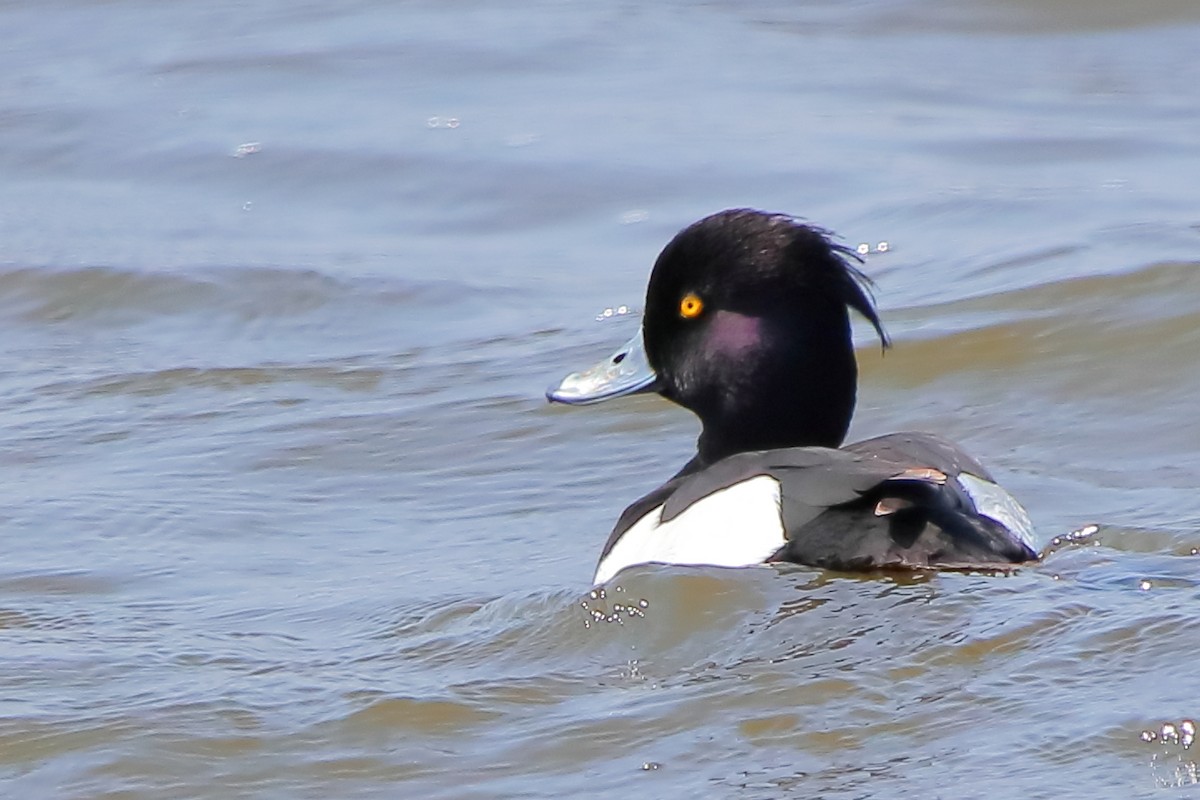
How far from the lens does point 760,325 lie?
5.84 m

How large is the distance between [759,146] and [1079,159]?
150cm

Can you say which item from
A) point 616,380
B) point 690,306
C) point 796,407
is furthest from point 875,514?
point 616,380

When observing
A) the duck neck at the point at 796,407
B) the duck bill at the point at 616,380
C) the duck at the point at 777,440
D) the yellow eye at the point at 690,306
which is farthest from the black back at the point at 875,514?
the duck bill at the point at 616,380

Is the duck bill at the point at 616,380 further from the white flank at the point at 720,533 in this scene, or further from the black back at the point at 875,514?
the black back at the point at 875,514

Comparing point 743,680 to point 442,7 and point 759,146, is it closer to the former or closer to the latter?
point 759,146

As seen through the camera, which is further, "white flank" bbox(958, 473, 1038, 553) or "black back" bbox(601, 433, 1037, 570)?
"white flank" bbox(958, 473, 1038, 553)

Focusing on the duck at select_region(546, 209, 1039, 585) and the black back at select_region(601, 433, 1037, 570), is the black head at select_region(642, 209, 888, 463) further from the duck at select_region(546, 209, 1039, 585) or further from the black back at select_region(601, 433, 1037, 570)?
the black back at select_region(601, 433, 1037, 570)

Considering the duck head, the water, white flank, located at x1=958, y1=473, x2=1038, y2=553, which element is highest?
the duck head

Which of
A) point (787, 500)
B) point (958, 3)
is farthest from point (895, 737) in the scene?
point (958, 3)

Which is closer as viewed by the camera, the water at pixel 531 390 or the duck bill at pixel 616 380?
the water at pixel 531 390

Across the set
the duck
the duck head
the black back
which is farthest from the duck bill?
the black back

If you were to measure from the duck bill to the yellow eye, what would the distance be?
0.27 meters

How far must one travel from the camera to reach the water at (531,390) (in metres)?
4.61

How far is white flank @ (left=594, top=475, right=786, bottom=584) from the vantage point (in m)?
5.28
